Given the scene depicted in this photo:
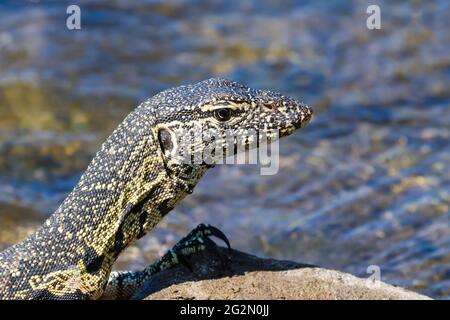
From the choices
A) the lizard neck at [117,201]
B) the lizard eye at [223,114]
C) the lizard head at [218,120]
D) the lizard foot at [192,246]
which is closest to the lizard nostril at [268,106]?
the lizard head at [218,120]

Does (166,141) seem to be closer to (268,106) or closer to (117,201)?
(117,201)

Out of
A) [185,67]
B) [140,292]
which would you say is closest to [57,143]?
[185,67]

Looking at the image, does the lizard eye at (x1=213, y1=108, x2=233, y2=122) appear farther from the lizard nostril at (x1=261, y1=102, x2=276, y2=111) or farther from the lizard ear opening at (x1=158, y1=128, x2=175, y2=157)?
the lizard ear opening at (x1=158, y1=128, x2=175, y2=157)

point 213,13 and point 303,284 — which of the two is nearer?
point 303,284

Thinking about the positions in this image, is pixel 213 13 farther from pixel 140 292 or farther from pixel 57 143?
pixel 140 292

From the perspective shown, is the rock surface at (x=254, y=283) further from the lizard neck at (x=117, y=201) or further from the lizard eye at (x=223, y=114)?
the lizard eye at (x=223, y=114)

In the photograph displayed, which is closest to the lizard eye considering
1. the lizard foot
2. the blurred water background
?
the lizard foot
